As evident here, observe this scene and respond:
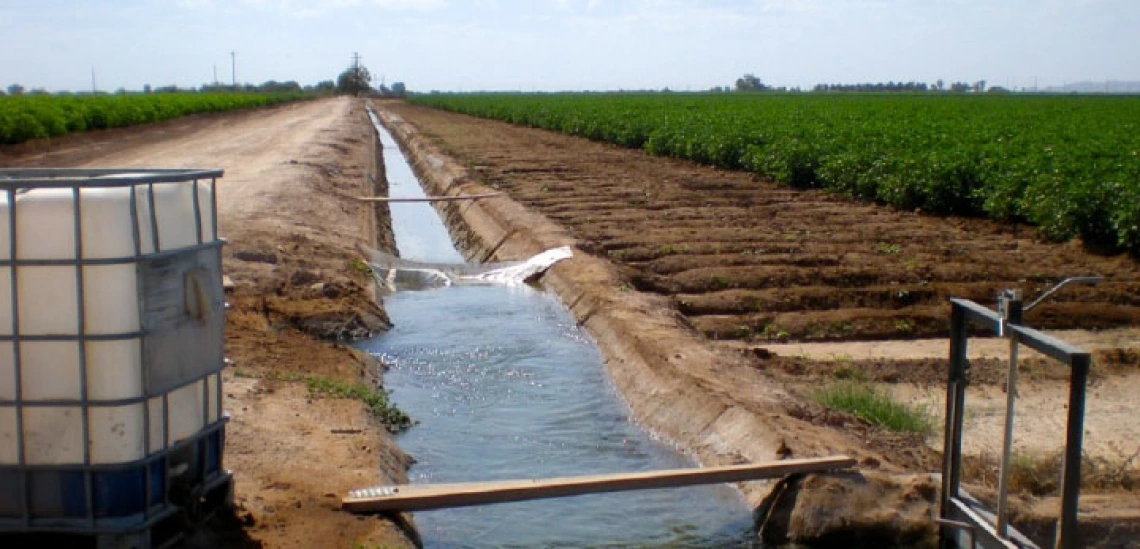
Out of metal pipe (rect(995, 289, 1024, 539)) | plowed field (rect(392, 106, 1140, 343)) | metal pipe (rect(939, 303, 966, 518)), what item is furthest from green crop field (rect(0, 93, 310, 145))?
metal pipe (rect(995, 289, 1024, 539))

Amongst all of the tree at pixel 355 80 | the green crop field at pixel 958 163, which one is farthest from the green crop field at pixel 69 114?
the tree at pixel 355 80

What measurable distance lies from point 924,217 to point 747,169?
32.7ft

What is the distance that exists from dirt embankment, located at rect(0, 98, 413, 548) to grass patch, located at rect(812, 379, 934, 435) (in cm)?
336

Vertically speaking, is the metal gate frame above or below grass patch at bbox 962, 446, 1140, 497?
above

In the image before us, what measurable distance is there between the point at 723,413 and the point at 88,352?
4954 mm

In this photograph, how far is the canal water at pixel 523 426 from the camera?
24.0ft

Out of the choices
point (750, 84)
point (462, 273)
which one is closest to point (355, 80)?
point (750, 84)

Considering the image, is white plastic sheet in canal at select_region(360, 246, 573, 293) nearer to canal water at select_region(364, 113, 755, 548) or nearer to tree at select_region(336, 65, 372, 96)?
canal water at select_region(364, 113, 755, 548)

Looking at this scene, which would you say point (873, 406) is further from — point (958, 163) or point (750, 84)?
point (750, 84)

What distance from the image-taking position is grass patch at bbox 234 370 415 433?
8961 millimetres

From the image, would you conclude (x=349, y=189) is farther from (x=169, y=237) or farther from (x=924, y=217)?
(x=169, y=237)

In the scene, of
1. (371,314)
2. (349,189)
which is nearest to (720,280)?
(371,314)

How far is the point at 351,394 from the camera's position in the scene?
905 cm

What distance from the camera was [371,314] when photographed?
13273 mm
